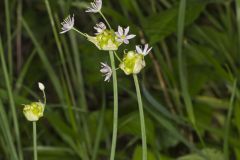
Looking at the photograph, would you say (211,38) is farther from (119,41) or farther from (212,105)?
(119,41)

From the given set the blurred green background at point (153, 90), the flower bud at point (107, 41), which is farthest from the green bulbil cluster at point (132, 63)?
the blurred green background at point (153, 90)

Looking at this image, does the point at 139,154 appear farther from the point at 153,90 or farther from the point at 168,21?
the point at 153,90

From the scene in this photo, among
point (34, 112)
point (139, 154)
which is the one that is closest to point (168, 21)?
point (139, 154)

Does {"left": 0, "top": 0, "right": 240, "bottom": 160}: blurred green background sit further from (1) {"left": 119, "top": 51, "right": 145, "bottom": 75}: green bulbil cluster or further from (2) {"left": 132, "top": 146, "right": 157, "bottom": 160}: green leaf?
(1) {"left": 119, "top": 51, "right": 145, "bottom": 75}: green bulbil cluster

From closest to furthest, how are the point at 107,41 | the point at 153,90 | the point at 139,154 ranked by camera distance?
the point at 107,41 < the point at 139,154 < the point at 153,90

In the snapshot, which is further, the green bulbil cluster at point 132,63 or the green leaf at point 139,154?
the green leaf at point 139,154

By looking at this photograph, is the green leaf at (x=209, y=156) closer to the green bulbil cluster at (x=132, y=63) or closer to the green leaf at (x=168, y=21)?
the green leaf at (x=168, y=21)

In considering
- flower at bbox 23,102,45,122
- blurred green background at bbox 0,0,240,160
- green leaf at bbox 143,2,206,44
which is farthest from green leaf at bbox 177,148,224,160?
flower at bbox 23,102,45,122
